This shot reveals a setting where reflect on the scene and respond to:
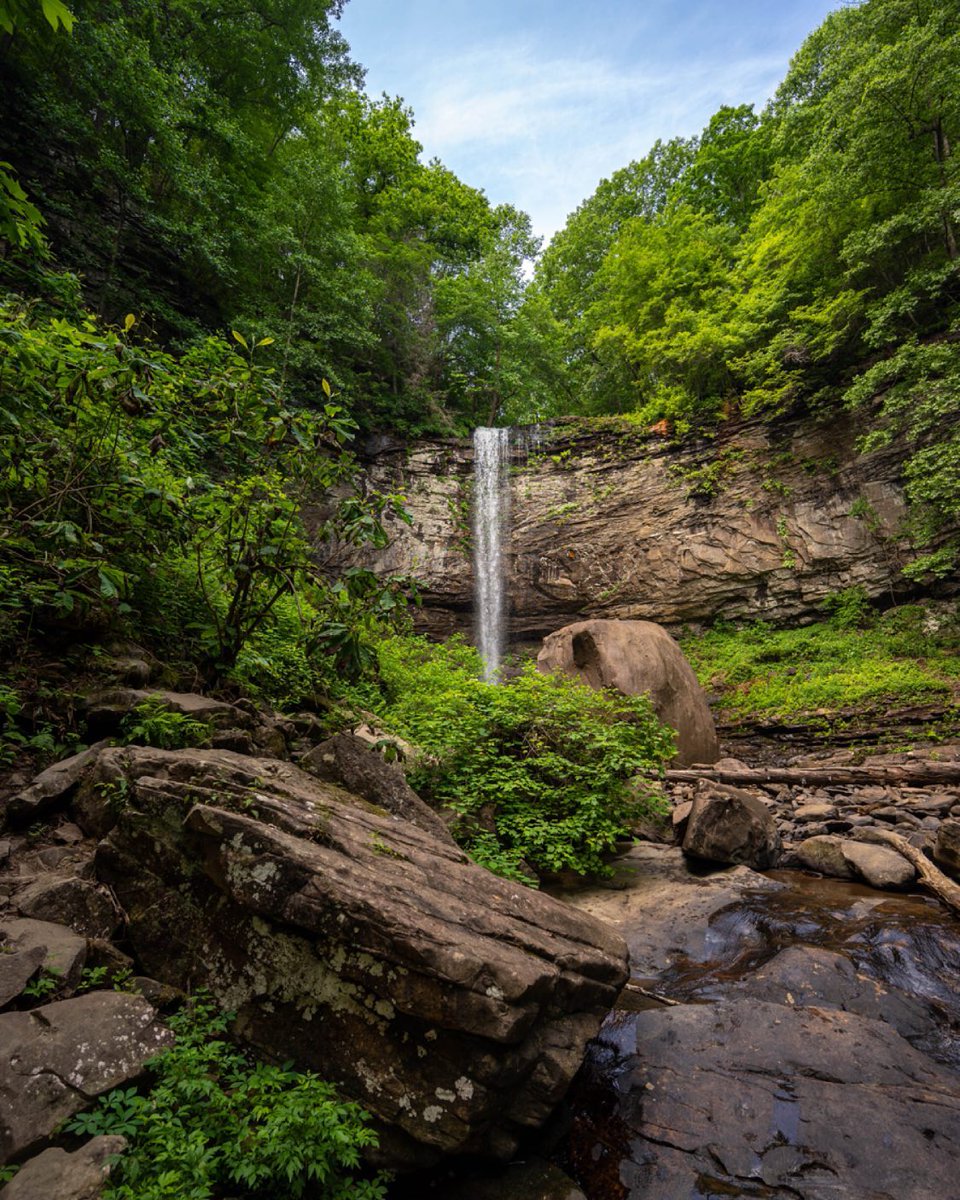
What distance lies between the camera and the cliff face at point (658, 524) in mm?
13711

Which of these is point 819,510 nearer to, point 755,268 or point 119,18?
point 755,268

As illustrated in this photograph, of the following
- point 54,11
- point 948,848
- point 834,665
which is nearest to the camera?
point 54,11

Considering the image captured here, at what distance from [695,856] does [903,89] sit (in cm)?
1547

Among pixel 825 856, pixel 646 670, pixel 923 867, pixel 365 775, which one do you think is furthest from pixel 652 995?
pixel 646 670

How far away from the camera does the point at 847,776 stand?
7863mm

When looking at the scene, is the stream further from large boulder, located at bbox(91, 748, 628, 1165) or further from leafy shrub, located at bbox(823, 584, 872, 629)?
leafy shrub, located at bbox(823, 584, 872, 629)

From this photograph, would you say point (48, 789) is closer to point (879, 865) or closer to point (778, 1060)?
point (778, 1060)

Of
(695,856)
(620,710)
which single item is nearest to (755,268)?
(620,710)

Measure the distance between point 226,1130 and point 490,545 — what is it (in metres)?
15.9

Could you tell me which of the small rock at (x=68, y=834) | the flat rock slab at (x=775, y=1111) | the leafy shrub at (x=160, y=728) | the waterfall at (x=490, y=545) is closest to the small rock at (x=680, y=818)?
the flat rock slab at (x=775, y=1111)

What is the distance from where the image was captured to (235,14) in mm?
12984

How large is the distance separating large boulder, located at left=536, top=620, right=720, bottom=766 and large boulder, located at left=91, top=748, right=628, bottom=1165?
7.23 meters

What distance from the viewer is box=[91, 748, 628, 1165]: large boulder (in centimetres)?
208

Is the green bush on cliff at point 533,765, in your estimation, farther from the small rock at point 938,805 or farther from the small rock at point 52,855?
the small rock at point 938,805
